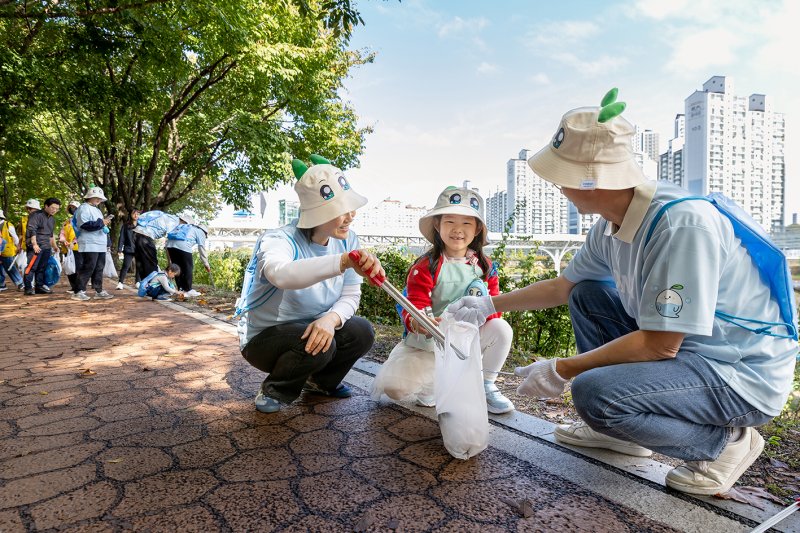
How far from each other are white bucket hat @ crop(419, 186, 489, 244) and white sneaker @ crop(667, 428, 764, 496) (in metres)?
1.59

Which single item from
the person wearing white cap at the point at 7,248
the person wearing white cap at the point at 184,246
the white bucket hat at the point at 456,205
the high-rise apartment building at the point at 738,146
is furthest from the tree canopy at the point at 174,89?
the high-rise apartment building at the point at 738,146

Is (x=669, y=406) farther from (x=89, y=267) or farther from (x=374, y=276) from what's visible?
(x=89, y=267)

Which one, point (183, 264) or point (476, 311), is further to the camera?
point (183, 264)

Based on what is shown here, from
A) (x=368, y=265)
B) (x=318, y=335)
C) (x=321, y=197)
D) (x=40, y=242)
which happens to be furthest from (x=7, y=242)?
(x=368, y=265)

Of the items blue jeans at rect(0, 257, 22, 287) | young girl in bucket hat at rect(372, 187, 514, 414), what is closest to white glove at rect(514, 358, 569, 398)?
→ young girl in bucket hat at rect(372, 187, 514, 414)

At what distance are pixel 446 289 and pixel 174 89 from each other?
1387 centimetres

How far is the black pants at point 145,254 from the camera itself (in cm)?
866

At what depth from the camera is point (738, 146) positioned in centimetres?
1694

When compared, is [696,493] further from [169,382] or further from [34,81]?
[34,81]

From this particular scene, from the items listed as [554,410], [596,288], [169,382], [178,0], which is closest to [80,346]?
[169,382]

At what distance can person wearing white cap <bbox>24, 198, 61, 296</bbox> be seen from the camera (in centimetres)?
872

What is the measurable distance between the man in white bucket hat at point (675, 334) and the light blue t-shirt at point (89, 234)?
8.17 meters

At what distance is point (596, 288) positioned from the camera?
227cm

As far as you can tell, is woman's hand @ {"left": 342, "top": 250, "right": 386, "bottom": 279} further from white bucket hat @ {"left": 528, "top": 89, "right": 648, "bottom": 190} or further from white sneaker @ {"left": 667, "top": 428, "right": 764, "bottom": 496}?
white sneaker @ {"left": 667, "top": 428, "right": 764, "bottom": 496}
